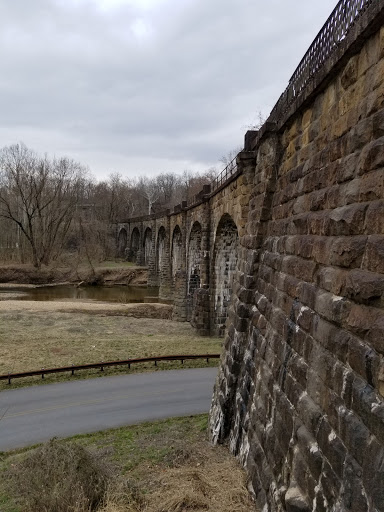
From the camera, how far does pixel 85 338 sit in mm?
23188

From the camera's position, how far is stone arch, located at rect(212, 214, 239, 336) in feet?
79.3

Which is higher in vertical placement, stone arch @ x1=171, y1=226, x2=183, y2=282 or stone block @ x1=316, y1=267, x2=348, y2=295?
stone block @ x1=316, y1=267, x2=348, y2=295

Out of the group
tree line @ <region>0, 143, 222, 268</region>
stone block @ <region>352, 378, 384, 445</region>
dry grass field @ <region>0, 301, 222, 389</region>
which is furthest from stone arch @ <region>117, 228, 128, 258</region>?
stone block @ <region>352, 378, 384, 445</region>

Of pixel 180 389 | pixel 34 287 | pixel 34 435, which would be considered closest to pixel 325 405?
pixel 34 435

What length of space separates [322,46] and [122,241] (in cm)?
7990

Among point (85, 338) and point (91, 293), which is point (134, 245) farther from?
point (85, 338)

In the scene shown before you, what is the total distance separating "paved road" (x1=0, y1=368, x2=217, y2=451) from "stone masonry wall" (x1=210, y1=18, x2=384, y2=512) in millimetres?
5150

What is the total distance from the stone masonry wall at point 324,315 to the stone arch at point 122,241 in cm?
7555

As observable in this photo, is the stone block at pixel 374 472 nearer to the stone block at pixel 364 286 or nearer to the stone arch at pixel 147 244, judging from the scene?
the stone block at pixel 364 286

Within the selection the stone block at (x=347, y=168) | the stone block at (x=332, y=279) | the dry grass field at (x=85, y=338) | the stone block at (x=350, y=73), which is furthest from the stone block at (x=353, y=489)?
the dry grass field at (x=85, y=338)

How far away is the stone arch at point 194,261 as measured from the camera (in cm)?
3042

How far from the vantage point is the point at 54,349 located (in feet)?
65.6

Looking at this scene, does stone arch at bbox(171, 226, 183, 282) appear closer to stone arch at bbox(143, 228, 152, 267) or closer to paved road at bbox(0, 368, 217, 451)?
stone arch at bbox(143, 228, 152, 267)

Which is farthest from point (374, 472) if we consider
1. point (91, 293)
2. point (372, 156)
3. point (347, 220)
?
point (91, 293)
